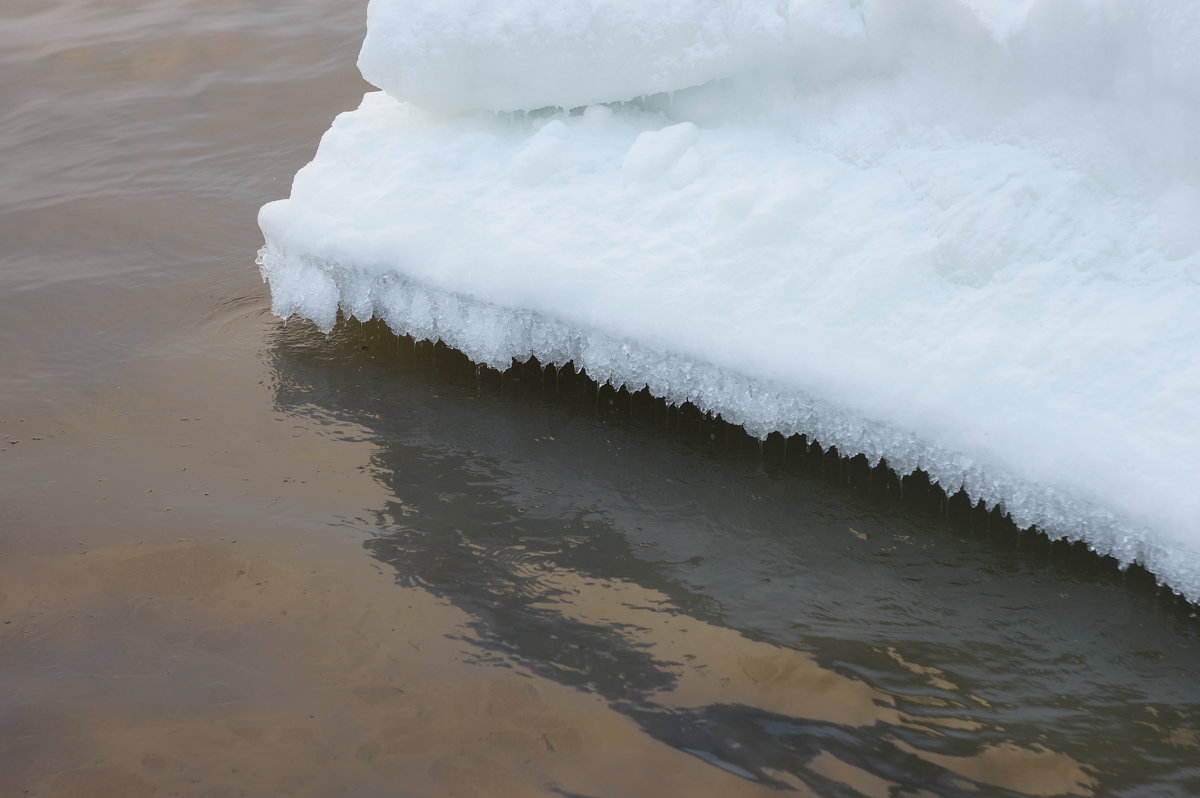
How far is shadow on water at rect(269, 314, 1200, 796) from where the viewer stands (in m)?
2.63

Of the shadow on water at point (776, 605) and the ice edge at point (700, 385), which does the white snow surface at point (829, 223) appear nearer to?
the ice edge at point (700, 385)

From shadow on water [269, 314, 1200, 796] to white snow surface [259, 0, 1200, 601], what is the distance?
0.22 meters

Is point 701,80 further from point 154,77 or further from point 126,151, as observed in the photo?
point 154,77

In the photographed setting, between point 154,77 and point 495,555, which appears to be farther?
point 154,77

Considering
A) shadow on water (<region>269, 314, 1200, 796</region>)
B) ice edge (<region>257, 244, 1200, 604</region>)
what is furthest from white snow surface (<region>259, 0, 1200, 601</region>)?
shadow on water (<region>269, 314, 1200, 796</region>)

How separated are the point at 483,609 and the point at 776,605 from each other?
0.80 metres

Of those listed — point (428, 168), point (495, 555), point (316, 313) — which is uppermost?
point (428, 168)

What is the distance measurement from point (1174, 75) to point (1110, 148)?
0.26m

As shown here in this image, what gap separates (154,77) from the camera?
7109mm

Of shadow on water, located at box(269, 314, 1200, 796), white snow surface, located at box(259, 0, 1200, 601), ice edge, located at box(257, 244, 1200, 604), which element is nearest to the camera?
shadow on water, located at box(269, 314, 1200, 796)

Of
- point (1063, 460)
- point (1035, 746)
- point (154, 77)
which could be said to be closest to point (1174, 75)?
point (1063, 460)

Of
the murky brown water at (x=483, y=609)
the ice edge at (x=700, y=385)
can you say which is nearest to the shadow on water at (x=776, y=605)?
the murky brown water at (x=483, y=609)

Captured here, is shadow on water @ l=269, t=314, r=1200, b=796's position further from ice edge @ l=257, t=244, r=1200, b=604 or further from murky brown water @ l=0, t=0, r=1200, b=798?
ice edge @ l=257, t=244, r=1200, b=604

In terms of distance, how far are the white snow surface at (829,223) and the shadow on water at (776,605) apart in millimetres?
219
